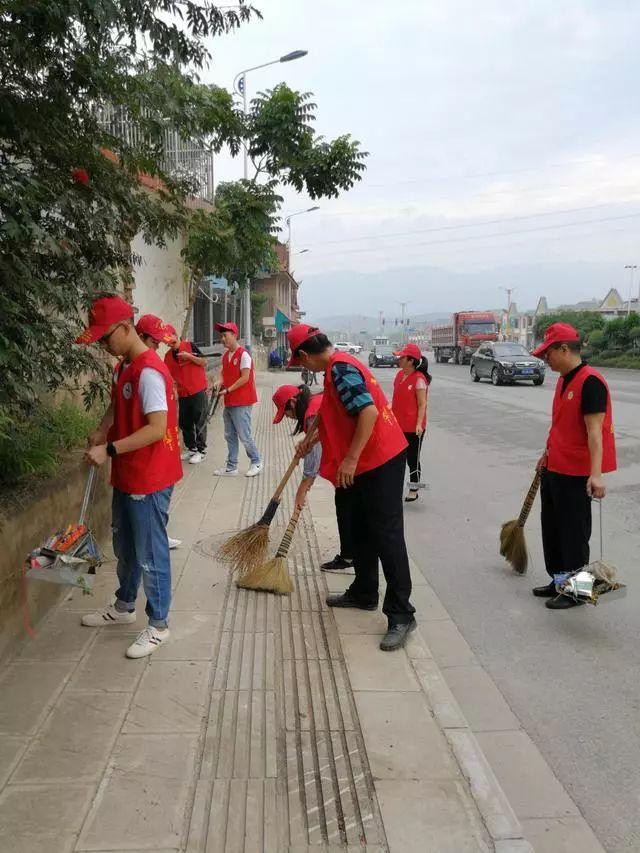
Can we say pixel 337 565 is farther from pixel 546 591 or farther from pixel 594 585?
pixel 594 585

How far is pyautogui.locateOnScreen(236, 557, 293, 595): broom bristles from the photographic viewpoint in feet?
14.9

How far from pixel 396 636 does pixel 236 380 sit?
4.53 metres

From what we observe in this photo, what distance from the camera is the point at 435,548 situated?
19.0 ft

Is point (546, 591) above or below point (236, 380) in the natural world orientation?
below

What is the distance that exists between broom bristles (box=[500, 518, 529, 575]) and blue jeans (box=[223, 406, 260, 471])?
3462 mm

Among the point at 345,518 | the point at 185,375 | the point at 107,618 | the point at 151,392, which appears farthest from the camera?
the point at 185,375

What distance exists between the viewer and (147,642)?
3.63 metres

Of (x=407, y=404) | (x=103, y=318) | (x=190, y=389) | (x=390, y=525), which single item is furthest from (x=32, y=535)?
(x=190, y=389)

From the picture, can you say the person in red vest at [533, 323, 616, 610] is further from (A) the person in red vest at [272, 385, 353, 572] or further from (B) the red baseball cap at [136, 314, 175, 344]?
(B) the red baseball cap at [136, 314, 175, 344]

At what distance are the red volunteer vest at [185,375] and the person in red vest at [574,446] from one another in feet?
15.2

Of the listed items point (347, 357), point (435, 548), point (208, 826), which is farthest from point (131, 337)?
point (435, 548)

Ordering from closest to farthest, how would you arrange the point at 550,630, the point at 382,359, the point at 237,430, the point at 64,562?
the point at 64,562 → the point at 550,630 → the point at 237,430 → the point at 382,359

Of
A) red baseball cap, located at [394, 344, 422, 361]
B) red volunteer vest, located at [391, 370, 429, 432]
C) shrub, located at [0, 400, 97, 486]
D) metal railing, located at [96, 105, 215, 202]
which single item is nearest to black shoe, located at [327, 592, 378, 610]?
shrub, located at [0, 400, 97, 486]

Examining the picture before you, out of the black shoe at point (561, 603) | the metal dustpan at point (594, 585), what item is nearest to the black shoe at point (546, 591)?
the black shoe at point (561, 603)
